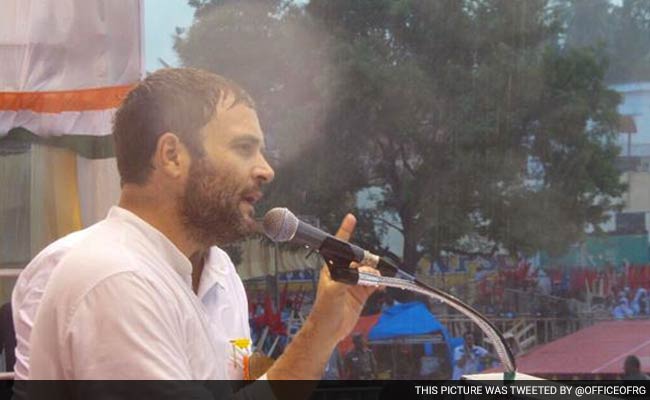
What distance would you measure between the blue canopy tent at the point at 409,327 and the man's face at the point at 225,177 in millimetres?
1046

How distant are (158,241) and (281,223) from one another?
0.16 meters

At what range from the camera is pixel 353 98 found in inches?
74.4

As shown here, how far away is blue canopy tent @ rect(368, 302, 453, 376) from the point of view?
187cm

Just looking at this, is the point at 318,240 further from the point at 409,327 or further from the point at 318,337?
A: the point at 409,327

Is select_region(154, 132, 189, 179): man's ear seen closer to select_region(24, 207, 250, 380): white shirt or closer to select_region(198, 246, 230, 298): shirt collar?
select_region(24, 207, 250, 380): white shirt

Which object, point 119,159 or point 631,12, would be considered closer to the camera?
point 119,159

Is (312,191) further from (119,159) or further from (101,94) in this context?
(119,159)

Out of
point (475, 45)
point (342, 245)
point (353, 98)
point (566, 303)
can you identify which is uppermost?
point (475, 45)

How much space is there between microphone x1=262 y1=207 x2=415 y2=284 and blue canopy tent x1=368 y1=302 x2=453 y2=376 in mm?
942

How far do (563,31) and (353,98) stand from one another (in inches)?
19.3

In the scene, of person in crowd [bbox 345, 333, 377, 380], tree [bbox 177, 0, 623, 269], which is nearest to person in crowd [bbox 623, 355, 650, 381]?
tree [bbox 177, 0, 623, 269]

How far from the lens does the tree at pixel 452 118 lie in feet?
6.12

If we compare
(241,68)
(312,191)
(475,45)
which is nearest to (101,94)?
(241,68)

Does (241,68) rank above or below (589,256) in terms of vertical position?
above
